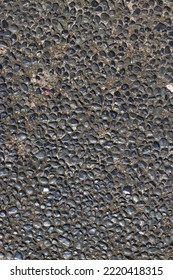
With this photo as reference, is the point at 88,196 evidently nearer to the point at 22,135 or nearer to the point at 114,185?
the point at 114,185

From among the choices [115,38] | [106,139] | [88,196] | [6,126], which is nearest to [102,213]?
[88,196]

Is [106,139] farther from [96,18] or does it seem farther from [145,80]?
[96,18]

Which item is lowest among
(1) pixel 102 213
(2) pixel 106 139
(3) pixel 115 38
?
(1) pixel 102 213

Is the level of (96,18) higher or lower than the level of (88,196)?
higher
